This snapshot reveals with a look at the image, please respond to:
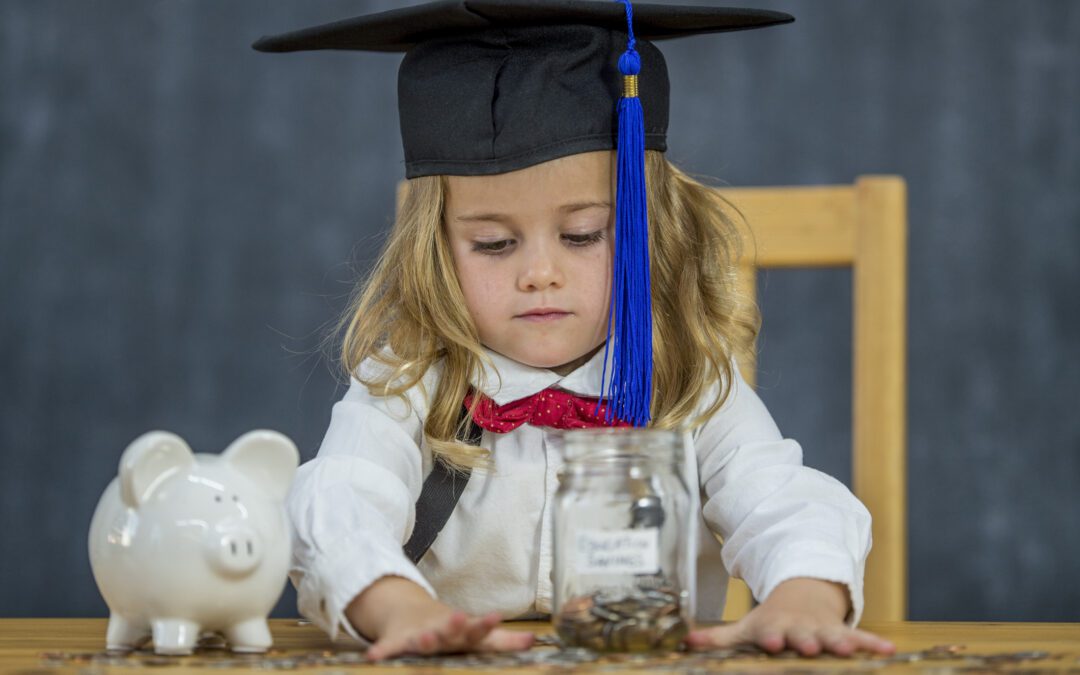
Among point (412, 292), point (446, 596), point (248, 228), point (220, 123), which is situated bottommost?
point (446, 596)

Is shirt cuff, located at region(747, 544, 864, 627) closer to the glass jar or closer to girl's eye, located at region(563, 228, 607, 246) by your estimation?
the glass jar

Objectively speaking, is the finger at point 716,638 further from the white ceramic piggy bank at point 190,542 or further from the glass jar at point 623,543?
the white ceramic piggy bank at point 190,542

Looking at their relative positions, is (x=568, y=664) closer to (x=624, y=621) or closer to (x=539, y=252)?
(x=624, y=621)

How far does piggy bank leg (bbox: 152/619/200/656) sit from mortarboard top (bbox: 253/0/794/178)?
0.40 m

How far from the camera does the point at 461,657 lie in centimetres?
72

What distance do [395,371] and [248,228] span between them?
0.90m

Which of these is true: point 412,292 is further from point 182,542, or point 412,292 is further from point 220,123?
point 220,123

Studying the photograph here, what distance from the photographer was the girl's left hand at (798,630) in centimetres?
74

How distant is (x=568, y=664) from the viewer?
27.0 inches

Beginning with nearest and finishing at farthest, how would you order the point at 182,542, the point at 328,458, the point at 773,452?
the point at 182,542 < the point at 328,458 < the point at 773,452

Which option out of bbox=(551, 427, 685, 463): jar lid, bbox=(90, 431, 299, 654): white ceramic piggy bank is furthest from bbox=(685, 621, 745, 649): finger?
bbox=(90, 431, 299, 654): white ceramic piggy bank

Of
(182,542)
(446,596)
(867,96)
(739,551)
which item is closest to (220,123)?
(867,96)

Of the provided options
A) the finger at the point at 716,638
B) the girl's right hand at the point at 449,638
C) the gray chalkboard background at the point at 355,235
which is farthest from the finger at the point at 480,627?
the gray chalkboard background at the point at 355,235

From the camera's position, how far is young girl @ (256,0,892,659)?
0.92 meters
